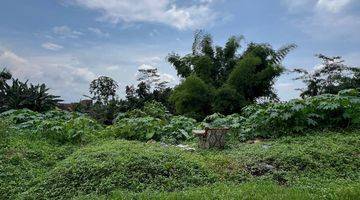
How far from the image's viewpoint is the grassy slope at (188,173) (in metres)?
5.95

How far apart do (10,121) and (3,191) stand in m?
4.75

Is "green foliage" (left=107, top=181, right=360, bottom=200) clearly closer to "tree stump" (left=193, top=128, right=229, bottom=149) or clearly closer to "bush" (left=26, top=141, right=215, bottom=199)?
Result: "bush" (left=26, top=141, right=215, bottom=199)

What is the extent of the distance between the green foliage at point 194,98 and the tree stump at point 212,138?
7.38m

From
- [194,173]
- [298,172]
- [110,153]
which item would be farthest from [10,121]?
[298,172]

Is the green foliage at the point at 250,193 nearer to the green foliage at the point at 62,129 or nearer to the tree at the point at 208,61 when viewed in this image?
the green foliage at the point at 62,129

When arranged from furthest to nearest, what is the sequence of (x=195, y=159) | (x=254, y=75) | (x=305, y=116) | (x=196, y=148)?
1. (x=254, y=75)
2. (x=305, y=116)
3. (x=196, y=148)
4. (x=195, y=159)

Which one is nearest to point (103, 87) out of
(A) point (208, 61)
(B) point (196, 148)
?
(A) point (208, 61)

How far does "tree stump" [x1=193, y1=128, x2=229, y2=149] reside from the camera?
928 centimetres

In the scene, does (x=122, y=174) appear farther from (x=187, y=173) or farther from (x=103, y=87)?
(x=103, y=87)

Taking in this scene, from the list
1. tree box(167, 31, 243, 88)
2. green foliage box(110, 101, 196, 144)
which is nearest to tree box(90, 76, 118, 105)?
tree box(167, 31, 243, 88)

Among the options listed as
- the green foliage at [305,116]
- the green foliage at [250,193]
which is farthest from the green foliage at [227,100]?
the green foliage at [250,193]

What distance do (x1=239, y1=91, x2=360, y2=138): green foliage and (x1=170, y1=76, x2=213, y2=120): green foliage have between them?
6322 mm

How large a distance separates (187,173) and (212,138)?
8.40 feet

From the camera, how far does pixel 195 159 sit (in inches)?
297
